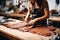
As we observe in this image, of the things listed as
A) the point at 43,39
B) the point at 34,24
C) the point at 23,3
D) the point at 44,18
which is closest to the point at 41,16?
the point at 44,18

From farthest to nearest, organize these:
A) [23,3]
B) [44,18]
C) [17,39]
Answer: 1. [23,3]
2. [44,18]
3. [17,39]

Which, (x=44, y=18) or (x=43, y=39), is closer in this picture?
(x=43, y=39)

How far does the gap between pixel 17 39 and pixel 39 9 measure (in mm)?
960

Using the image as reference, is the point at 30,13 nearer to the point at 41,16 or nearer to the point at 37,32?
the point at 41,16

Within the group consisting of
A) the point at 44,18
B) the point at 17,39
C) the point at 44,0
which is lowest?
the point at 17,39

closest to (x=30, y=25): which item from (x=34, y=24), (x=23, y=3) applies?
(x=34, y=24)

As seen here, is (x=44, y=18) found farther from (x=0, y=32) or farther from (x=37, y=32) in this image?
(x=0, y=32)

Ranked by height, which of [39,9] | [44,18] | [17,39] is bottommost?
[17,39]

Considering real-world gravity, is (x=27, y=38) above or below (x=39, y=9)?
below

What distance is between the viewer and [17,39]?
6.14 feet

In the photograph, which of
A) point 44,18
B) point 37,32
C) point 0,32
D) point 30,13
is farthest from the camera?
point 30,13

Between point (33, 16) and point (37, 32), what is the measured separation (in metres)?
0.70

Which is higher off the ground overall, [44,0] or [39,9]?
[44,0]

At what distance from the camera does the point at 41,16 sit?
2680mm
